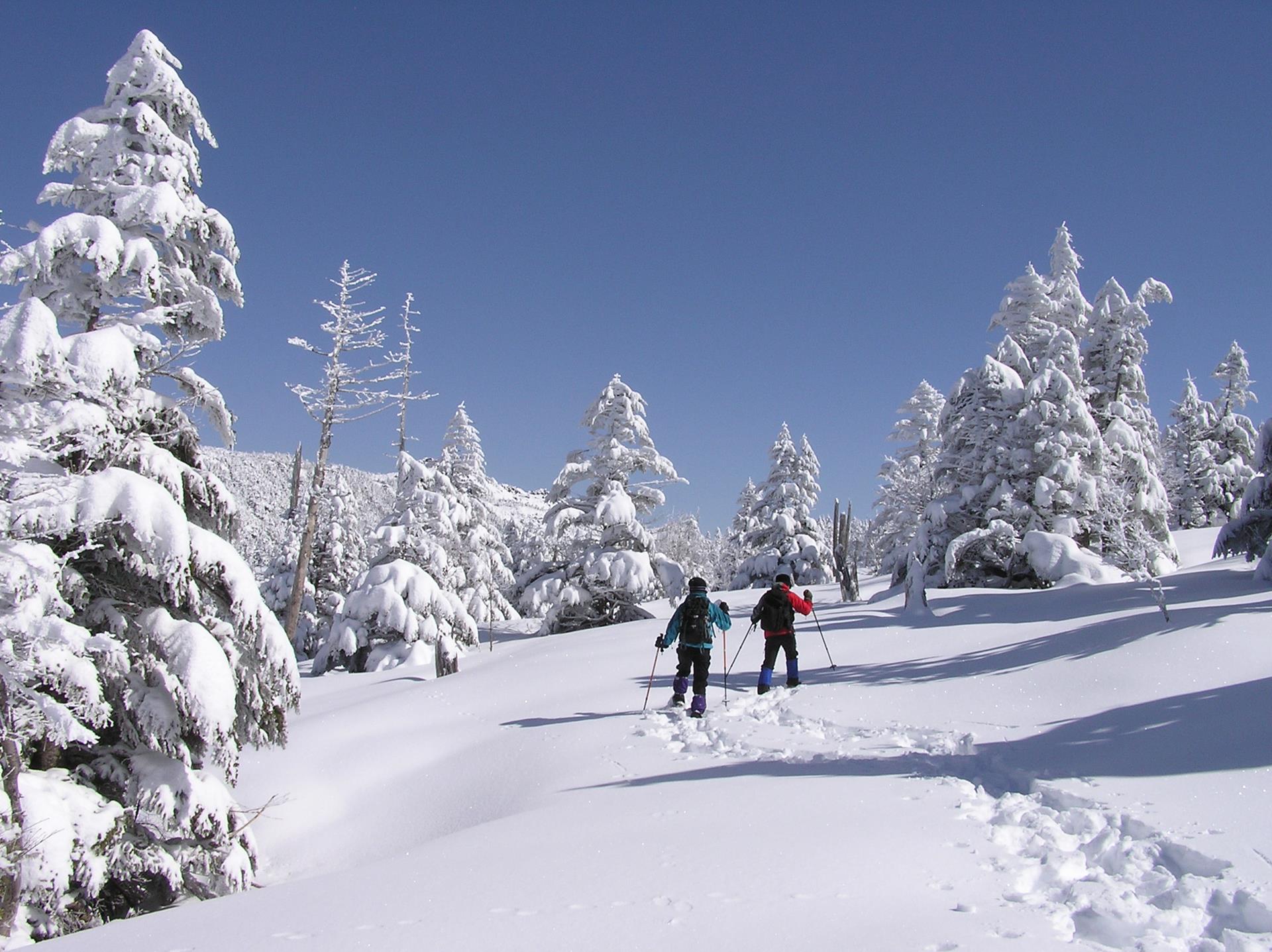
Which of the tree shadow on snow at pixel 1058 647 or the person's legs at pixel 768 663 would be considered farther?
the person's legs at pixel 768 663

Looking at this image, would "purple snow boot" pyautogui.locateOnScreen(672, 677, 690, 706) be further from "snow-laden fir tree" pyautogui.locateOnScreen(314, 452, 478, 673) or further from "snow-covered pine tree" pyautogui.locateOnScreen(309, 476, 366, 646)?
"snow-covered pine tree" pyautogui.locateOnScreen(309, 476, 366, 646)

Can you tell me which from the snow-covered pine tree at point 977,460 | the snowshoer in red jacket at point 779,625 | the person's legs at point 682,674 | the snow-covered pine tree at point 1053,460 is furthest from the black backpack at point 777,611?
the snow-covered pine tree at point 1053,460

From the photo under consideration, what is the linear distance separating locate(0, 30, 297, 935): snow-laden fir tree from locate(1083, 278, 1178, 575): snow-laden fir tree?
69.0 ft

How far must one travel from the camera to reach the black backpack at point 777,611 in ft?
38.2

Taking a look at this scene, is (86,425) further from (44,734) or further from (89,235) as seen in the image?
(44,734)

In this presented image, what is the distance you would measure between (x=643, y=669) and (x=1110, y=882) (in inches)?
388

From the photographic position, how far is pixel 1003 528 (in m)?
21.5

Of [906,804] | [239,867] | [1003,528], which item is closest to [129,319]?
[239,867]

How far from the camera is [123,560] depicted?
796 centimetres

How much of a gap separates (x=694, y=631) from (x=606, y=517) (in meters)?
13.6

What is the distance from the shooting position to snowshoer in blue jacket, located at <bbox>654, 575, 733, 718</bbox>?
10867 mm

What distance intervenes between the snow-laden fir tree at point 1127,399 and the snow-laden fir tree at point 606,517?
12.9 m

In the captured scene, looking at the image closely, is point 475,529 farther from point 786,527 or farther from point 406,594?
point 786,527

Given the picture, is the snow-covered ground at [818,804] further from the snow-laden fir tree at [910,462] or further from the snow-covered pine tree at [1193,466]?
the snow-covered pine tree at [1193,466]
